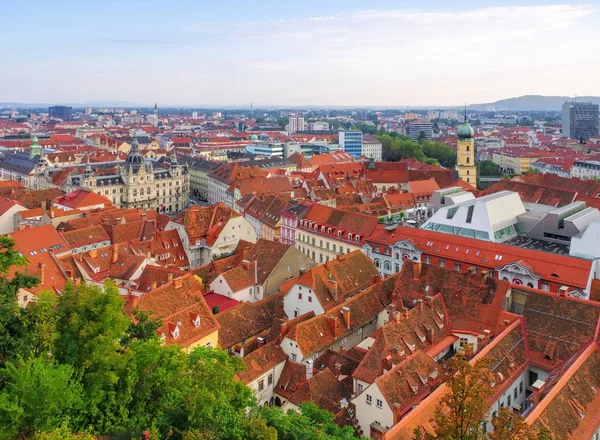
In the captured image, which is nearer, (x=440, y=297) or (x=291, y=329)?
(x=291, y=329)

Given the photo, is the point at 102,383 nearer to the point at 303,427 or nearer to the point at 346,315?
the point at 303,427

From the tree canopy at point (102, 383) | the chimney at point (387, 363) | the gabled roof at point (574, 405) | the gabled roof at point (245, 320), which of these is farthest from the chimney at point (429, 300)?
the tree canopy at point (102, 383)

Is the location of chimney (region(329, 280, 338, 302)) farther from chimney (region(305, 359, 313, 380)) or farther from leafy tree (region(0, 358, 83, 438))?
leafy tree (region(0, 358, 83, 438))

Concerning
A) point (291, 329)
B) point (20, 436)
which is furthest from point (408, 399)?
point (20, 436)

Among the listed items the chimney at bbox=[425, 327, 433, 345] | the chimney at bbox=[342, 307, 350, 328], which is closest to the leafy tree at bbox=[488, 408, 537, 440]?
the chimney at bbox=[425, 327, 433, 345]

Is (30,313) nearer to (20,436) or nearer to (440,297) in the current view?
(20,436)

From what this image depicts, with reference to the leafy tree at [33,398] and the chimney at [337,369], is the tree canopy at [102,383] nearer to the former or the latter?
the leafy tree at [33,398]
